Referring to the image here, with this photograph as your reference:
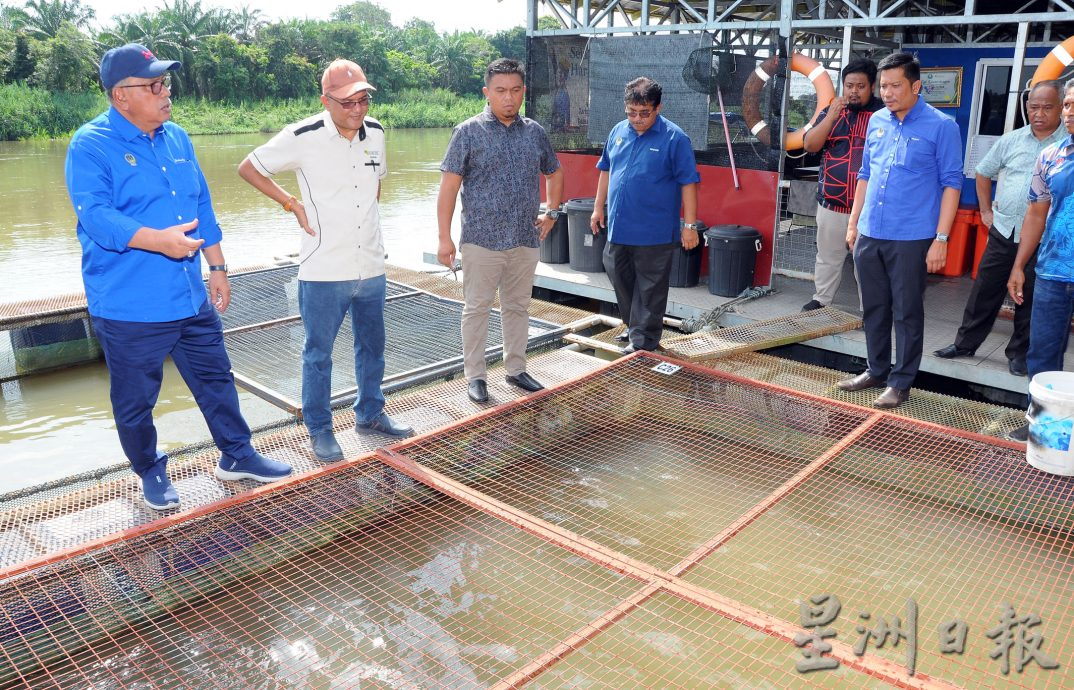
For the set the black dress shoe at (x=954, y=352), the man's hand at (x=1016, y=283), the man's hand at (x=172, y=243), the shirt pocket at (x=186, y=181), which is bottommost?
the black dress shoe at (x=954, y=352)

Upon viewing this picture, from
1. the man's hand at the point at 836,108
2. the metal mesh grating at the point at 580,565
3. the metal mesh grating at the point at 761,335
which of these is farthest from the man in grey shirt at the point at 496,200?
the man's hand at the point at 836,108

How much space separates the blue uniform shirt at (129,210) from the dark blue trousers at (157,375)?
0.07 m

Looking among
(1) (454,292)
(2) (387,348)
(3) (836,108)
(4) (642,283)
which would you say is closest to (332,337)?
(4) (642,283)

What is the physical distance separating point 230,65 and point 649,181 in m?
35.2

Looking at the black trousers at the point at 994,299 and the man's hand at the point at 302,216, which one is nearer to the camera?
the man's hand at the point at 302,216

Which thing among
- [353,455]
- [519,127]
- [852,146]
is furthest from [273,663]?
[852,146]

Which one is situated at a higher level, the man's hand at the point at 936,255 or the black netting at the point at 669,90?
the black netting at the point at 669,90

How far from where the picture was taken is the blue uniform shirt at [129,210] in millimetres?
2863

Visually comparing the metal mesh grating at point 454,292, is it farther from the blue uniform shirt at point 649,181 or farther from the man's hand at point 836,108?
the man's hand at point 836,108

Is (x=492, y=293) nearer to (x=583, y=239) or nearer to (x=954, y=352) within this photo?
(x=954, y=352)

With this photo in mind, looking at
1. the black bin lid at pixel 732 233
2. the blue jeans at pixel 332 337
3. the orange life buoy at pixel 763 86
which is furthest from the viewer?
the black bin lid at pixel 732 233

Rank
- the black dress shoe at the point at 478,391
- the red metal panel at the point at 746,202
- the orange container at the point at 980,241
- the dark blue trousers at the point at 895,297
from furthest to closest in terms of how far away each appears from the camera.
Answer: the orange container at the point at 980,241 < the red metal panel at the point at 746,202 < the black dress shoe at the point at 478,391 < the dark blue trousers at the point at 895,297

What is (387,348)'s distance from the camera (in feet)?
19.5

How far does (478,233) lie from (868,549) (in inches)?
90.6
